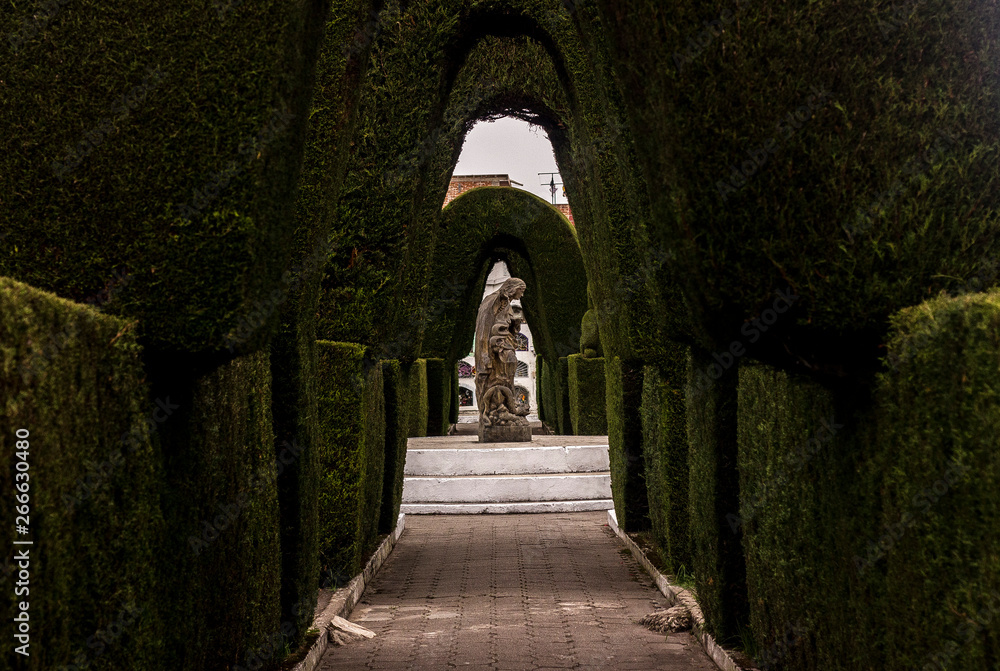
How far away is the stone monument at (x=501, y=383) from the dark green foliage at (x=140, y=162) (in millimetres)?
13781

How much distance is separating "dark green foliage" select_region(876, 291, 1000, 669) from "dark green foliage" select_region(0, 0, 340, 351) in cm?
223

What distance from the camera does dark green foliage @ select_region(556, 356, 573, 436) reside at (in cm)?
2114

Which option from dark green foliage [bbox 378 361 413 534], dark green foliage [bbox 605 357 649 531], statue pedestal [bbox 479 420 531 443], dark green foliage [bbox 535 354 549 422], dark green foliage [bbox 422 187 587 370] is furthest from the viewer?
dark green foliage [bbox 535 354 549 422]

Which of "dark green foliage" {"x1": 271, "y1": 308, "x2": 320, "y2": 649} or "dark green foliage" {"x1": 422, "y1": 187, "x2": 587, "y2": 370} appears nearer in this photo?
"dark green foliage" {"x1": 271, "y1": 308, "x2": 320, "y2": 649}

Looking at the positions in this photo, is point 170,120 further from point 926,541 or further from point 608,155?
point 608,155

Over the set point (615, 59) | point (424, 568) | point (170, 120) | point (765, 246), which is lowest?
point (424, 568)

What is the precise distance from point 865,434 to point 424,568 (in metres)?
6.73

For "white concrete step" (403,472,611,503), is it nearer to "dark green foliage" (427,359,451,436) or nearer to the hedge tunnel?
"dark green foliage" (427,359,451,436)

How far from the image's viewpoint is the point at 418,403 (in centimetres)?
1847

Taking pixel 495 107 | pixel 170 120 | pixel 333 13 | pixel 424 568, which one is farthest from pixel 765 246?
pixel 495 107

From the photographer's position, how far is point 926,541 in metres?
2.35

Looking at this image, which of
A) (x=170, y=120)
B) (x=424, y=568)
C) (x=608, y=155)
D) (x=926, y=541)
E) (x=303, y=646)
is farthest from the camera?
(x=424, y=568)

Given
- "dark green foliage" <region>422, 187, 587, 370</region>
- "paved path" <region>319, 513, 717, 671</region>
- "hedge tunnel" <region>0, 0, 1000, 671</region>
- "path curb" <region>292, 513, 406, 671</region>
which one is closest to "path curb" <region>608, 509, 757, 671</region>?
"paved path" <region>319, 513, 717, 671</region>

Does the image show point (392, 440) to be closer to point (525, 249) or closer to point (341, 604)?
point (341, 604)
